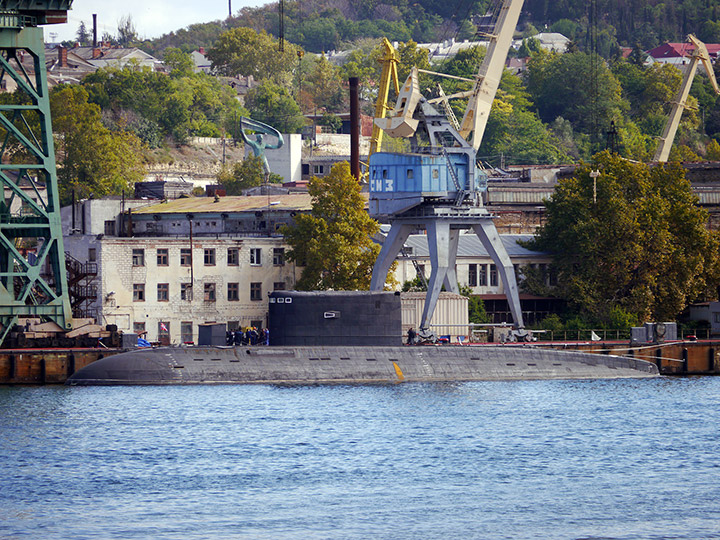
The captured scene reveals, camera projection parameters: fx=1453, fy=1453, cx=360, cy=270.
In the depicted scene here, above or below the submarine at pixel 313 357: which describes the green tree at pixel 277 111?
above

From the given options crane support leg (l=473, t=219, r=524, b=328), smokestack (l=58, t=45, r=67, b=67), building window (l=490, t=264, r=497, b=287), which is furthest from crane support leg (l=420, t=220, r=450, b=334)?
smokestack (l=58, t=45, r=67, b=67)

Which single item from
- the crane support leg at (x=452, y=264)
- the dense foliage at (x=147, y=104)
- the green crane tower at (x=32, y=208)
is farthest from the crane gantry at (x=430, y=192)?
the dense foliage at (x=147, y=104)

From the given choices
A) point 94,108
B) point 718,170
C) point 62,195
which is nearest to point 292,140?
point 94,108

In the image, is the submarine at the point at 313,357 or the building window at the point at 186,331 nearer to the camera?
the submarine at the point at 313,357

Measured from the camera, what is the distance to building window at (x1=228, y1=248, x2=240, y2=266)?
246 feet

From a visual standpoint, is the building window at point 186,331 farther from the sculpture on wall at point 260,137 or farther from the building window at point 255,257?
the sculpture on wall at point 260,137

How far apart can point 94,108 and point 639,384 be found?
7646cm

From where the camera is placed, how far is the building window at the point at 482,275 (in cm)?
8012

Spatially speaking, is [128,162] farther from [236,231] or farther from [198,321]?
[198,321]

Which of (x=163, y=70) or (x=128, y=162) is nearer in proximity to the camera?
(x=128, y=162)

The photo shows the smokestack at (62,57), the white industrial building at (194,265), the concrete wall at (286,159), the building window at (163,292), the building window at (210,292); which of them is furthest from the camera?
the smokestack at (62,57)

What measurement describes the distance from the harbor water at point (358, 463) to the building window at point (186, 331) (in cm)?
1379

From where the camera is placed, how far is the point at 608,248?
76062 millimetres

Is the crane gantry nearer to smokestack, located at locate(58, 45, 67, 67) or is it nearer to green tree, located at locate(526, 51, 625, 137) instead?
green tree, located at locate(526, 51, 625, 137)
